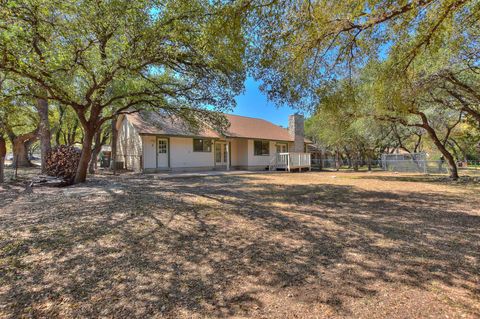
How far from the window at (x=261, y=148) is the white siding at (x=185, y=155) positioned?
4267mm

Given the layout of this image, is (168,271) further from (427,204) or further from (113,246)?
(427,204)

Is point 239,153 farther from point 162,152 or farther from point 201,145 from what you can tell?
point 162,152

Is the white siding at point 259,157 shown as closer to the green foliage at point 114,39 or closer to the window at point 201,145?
the window at point 201,145

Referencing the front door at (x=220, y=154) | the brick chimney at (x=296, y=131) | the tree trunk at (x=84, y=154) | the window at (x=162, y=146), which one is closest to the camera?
the tree trunk at (x=84, y=154)

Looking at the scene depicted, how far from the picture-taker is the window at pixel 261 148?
20844mm

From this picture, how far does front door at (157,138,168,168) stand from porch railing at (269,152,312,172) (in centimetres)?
855

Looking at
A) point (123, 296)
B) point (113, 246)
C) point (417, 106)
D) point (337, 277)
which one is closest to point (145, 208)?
point (113, 246)

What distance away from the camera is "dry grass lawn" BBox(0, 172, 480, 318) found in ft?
7.73

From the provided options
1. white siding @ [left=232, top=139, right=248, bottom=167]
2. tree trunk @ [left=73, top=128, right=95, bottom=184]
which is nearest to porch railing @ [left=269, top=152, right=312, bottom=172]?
white siding @ [left=232, top=139, right=248, bottom=167]

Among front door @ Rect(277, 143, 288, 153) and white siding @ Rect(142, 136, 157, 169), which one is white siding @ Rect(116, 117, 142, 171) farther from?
front door @ Rect(277, 143, 288, 153)

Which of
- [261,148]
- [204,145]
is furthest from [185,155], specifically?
[261,148]

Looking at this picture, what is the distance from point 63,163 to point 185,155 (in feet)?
25.6

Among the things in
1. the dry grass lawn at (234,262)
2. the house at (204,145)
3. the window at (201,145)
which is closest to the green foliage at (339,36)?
the dry grass lawn at (234,262)

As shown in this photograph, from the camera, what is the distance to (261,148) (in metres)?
21.4
